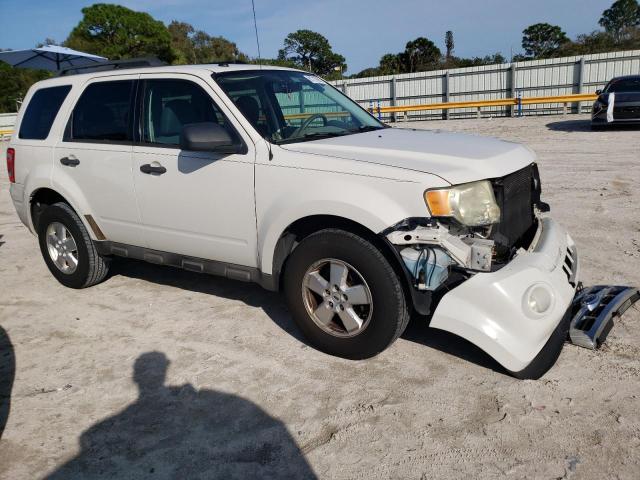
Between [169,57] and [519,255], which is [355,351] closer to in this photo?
[519,255]

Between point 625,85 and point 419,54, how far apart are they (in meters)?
42.9

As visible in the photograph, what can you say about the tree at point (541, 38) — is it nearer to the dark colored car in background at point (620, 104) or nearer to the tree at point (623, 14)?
the tree at point (623, 14)

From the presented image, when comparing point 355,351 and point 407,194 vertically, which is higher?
point 407,194

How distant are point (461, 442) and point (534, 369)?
0.74 meters

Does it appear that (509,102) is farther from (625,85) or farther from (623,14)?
(623,14)

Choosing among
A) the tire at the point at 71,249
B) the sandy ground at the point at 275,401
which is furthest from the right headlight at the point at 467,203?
the tire at the point at 71,249

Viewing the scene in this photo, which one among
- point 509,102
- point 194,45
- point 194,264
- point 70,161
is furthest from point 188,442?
point 194,45

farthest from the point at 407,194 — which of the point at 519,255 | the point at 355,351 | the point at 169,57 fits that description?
the point at 169,57

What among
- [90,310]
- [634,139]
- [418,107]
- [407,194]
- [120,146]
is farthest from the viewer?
[418,107]

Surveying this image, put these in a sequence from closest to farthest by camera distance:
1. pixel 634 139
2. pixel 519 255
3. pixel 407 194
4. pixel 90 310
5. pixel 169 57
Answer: pixel 407 194 → pixel 519 255 → pixel 90 310 → pixel 634 139 → pixel 169 57

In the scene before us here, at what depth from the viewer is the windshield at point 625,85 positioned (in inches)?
Answer: 575

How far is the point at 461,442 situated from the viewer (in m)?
2.79

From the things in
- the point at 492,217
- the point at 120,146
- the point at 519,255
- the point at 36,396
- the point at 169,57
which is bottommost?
the point at 36,396

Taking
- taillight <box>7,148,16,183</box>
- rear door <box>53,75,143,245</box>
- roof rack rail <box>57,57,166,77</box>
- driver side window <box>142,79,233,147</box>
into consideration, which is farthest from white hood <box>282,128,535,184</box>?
taillight <box>7,148,16,183</box>
